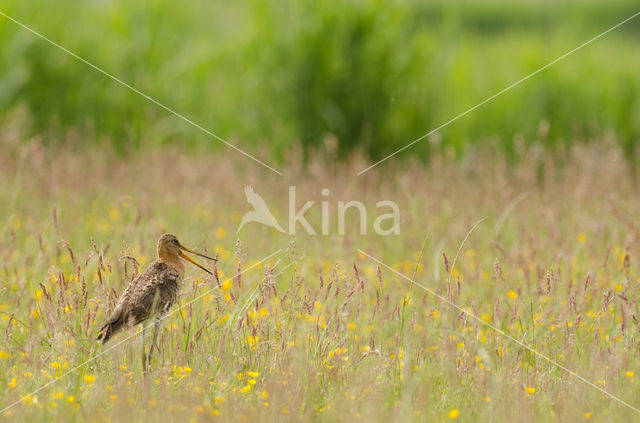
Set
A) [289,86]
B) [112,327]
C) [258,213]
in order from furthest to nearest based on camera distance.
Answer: [289,86], [258,213], [112,327]

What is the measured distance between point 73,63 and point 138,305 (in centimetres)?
508

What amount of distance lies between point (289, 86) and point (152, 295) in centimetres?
464

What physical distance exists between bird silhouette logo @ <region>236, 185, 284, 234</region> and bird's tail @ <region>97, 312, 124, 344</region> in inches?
95.2

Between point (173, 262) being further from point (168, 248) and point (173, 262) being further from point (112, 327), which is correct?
point (112, 327)

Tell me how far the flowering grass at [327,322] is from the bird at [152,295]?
0.07 m

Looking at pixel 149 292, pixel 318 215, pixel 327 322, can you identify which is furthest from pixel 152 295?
→ pixel 318 215

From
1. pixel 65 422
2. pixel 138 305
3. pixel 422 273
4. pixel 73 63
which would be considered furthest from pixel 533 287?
pixel 73 63

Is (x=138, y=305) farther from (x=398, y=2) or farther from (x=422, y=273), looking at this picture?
(x=398, y=2)

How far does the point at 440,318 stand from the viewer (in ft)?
13.3

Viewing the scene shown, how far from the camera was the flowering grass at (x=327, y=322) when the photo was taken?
312cm

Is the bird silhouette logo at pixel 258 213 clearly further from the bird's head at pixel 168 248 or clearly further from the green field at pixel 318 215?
the bird's head at pixel 168 248

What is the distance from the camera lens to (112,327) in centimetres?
331

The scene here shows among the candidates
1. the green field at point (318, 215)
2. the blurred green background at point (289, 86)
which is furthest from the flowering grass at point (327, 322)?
the blurred green background at point (289, 86)

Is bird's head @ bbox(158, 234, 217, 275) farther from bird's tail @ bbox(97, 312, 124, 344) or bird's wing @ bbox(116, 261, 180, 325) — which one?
bird's tail @ bbox(97, 312, 124, 344)
